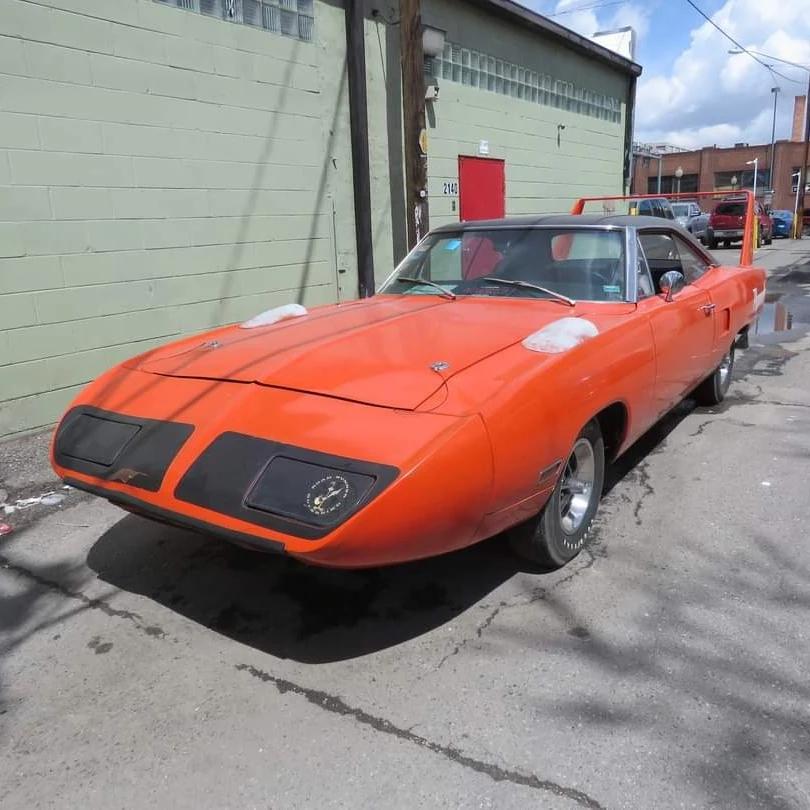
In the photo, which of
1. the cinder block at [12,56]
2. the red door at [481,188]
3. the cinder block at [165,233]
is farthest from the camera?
the red door at [481,188]

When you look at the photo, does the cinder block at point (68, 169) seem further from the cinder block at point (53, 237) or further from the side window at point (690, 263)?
the side window at point (690, 263)

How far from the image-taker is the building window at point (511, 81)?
9.66 metres

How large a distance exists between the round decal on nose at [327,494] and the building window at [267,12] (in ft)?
17.8

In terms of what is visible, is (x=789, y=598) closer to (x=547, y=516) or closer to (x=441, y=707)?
(x=547, y=516)

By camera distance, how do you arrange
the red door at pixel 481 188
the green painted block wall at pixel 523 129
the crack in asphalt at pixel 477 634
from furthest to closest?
the red door at pixel 481 188 → the green painted block wall at pixel 523 129 → the crack in asphalt at pixel 477 634

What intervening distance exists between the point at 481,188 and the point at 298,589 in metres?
8.37

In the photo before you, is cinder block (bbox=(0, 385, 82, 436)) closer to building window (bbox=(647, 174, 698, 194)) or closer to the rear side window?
the rear side window

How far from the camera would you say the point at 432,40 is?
29.2 ft

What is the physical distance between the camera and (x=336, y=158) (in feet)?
26.1

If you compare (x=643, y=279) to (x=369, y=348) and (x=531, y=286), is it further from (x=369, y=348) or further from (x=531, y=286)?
(x=369, y=348)

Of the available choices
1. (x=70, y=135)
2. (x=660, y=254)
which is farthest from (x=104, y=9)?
(x=660, y=254)

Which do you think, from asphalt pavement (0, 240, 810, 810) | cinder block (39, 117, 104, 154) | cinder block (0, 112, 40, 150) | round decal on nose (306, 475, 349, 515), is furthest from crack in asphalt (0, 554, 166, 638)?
cinder block (39, 117, 104, 154)

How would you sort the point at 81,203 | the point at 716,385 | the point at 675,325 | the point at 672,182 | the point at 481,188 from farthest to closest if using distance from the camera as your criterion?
the point at 672,182 < the point at 481,188 < the point at 716,385 < the point at 81,203 < the point at 675,325

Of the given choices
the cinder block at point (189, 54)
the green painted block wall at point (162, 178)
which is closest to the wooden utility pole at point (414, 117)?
the green painted block wall at point (162, 178)
